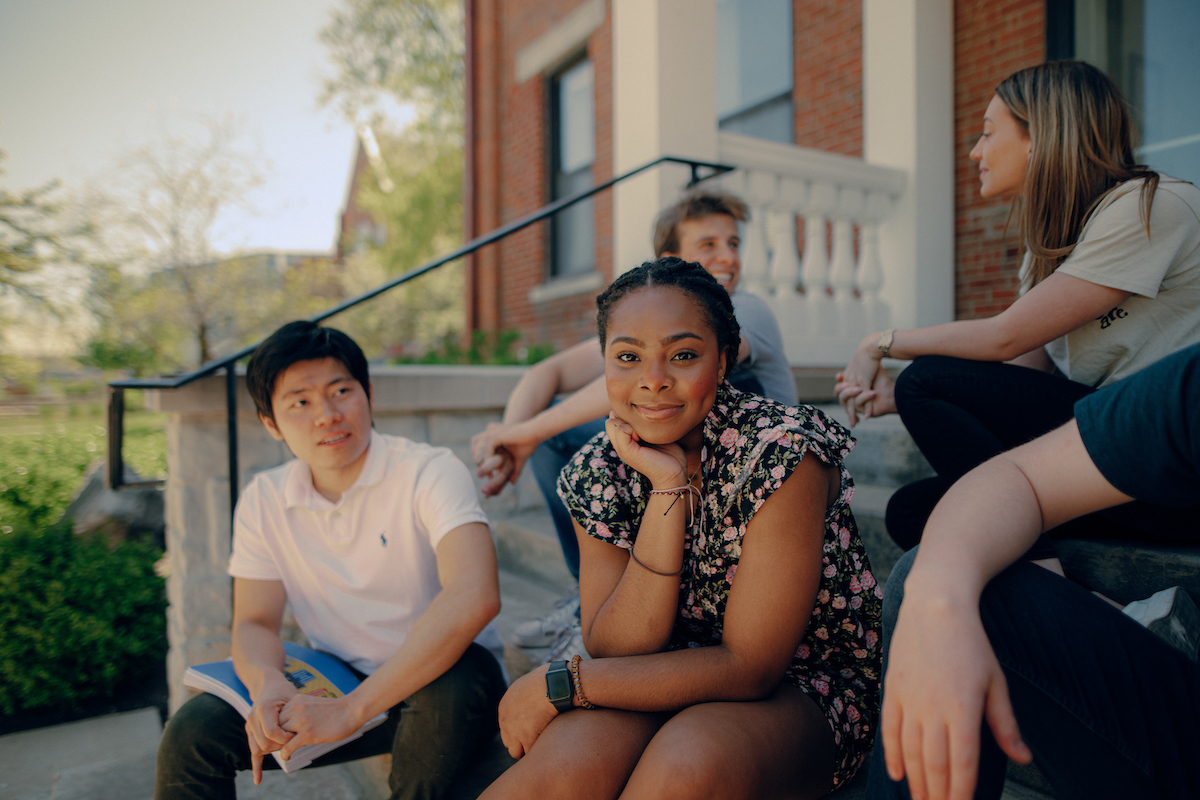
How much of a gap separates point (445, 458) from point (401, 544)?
0.79ft

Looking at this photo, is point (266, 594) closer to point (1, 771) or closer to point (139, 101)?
point (1, 771)

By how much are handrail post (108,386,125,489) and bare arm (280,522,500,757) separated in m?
1.51

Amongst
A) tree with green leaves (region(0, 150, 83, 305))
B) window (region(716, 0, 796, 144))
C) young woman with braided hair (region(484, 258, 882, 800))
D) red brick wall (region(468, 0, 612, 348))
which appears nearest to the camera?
young woman with braided hair (region(484, 258, 882, 800))

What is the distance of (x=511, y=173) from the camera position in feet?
26.0

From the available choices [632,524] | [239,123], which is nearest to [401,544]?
[632,524]

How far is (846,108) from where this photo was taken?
15.8 ft

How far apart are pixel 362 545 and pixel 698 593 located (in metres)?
0.89

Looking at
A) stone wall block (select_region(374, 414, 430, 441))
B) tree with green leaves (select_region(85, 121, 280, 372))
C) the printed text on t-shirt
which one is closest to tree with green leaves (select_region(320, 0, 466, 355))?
tree with green leaves (select_region(85, 121, 280, 372))

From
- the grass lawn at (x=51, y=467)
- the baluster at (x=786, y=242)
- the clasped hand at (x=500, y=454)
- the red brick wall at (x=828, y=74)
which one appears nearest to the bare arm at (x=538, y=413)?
the clasped hand at (x=500, y=454)

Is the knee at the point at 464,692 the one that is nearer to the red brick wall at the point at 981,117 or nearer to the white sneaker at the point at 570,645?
the white sneaker at the point at 570,645

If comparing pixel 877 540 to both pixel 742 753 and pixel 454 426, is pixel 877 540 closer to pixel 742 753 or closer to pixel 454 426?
pixel 742 753

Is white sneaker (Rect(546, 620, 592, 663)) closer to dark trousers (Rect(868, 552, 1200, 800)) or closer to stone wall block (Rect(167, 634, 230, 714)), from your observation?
dark trousers (Rect(868, 552, 1200, 800))

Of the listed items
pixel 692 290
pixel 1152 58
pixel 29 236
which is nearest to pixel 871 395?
pixel 692 290

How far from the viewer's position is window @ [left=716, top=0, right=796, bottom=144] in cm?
530
